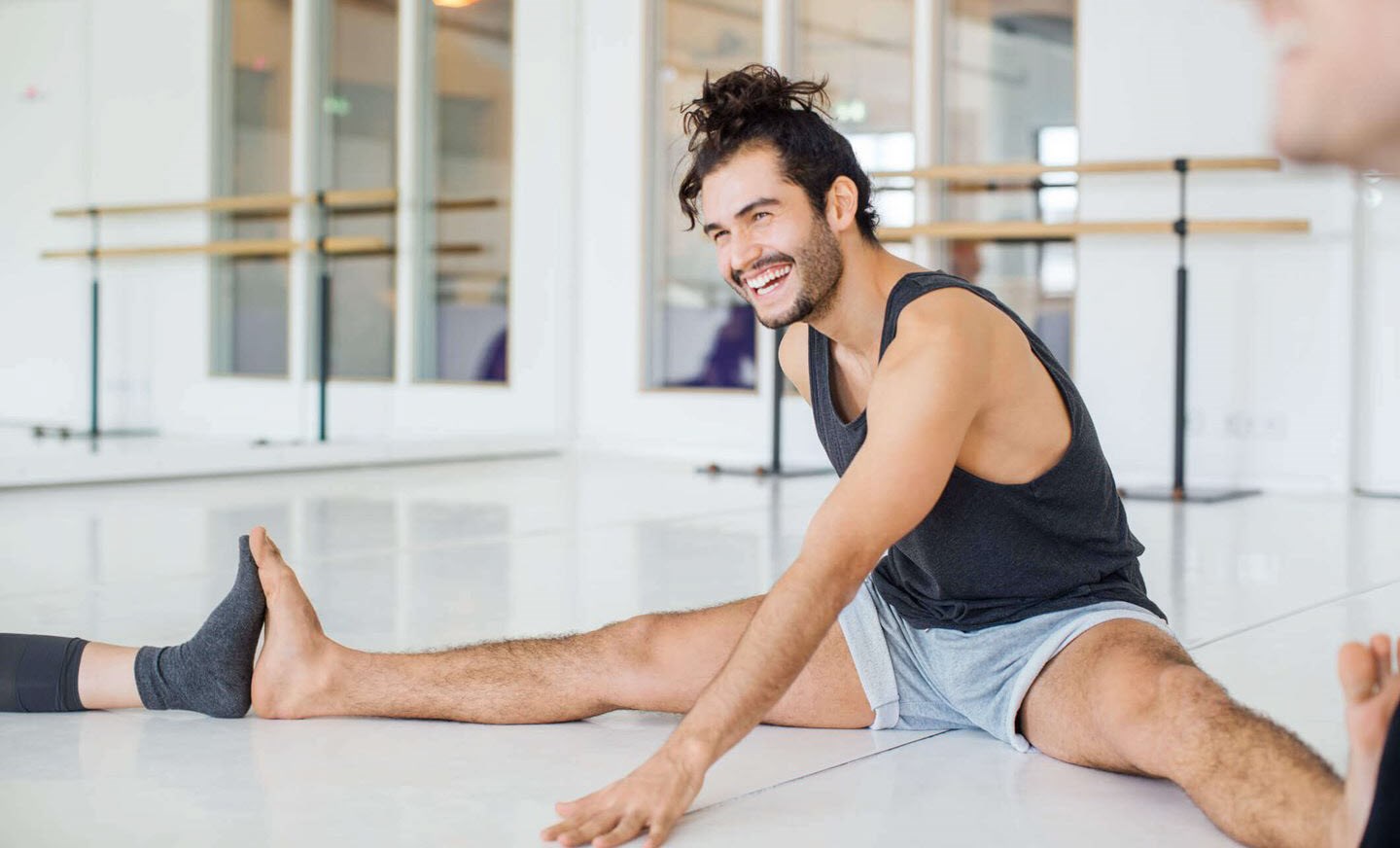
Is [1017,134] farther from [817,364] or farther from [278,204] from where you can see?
[817,364]

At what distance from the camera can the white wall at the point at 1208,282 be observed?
18.6 ft

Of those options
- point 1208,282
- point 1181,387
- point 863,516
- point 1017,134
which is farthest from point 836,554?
point 1017,134

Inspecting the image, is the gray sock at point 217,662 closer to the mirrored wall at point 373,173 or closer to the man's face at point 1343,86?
the man's face at point 1343,86

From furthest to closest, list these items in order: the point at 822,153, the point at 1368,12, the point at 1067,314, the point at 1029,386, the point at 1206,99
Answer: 1. the point at 1067,314
2. the point at 1206,99
3. the point at 822,153
4. the point at 1029,386
5. the point at 1368,12

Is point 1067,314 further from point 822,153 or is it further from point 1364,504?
point 822,153

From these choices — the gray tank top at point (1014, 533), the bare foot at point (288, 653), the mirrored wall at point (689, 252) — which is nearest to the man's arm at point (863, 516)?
the gray tank top at point (1014, 533)

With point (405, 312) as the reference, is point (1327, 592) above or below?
below

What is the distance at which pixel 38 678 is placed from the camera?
6.46ft

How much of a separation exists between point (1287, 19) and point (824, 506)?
870 millimetres

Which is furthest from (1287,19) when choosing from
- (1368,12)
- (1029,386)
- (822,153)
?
(822,153)

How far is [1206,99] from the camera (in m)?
5.81

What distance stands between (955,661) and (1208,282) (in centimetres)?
441

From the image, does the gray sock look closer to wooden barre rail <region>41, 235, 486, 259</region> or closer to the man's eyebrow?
the man's eyebrow

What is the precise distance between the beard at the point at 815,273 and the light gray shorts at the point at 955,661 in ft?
1.29
